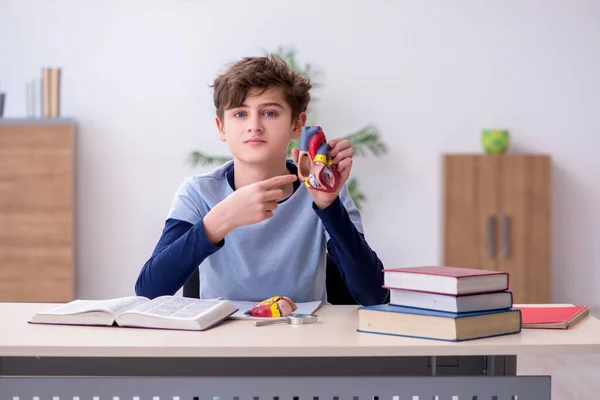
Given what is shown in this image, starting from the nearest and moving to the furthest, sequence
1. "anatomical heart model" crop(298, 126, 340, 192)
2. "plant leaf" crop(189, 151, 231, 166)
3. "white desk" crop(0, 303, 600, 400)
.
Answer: "white desk" crop(0, 303, 600, 400) < "anatomical heart model" crop(298, 126, 340, 192) < "plant leaf" crop(189, 151, 231, 166)

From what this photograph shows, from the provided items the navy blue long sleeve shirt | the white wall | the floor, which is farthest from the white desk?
the white wall

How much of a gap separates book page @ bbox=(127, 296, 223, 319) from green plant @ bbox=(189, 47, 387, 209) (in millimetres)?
3615

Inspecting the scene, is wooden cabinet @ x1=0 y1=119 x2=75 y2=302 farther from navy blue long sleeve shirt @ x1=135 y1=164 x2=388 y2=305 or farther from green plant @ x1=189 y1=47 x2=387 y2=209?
navy blue long sleeve shirt @ x1=135 y1=164 x2=388 y2=305

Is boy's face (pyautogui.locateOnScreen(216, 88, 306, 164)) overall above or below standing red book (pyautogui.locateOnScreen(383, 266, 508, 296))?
above

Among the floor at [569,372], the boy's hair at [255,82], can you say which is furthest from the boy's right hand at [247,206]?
the floor at [569,372]

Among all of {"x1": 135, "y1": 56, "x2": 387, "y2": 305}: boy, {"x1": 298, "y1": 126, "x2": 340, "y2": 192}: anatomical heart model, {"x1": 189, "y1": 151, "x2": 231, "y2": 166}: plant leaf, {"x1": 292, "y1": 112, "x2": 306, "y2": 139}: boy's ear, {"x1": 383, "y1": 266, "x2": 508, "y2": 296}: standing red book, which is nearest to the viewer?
{"x1": 383, "y1": 266, "x2": 508, "y2": 296}: standing red book

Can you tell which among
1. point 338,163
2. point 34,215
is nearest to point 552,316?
point 338,163

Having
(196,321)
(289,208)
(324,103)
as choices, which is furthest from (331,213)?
(324,103)

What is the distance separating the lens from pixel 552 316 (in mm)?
1684

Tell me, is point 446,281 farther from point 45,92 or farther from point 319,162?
point 45,92

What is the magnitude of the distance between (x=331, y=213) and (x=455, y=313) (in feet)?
1.48

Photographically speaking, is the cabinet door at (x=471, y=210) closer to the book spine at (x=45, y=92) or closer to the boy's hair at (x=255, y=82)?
the book spine at (x=45, y=92)

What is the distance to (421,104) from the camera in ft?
18.2

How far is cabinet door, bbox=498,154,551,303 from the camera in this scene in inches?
208
